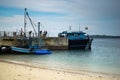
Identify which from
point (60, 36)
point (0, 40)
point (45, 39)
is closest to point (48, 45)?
point (45, 39)

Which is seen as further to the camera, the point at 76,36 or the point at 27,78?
the point at 76,36

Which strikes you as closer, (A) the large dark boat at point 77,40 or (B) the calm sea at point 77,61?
(B) the calm sea at point 77,61

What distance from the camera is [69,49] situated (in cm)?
3850

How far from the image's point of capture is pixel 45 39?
37.2 metres

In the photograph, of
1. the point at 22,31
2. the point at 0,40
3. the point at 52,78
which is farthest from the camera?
the point at 22,31

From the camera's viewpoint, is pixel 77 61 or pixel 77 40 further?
pixel 77 40

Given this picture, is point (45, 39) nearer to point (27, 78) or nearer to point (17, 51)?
point (17, 51)

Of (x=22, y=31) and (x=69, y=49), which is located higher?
(x=22, y=31)

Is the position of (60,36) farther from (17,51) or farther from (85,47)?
(17,51)

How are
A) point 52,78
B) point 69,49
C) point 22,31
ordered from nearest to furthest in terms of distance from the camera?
point 52,78
point 22,31
point 69,49

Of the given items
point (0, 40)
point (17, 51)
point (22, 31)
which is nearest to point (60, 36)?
point (22, 31)

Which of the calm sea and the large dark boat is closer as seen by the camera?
the calm sea

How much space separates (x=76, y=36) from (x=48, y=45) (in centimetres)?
431

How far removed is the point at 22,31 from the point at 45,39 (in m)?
3.58
